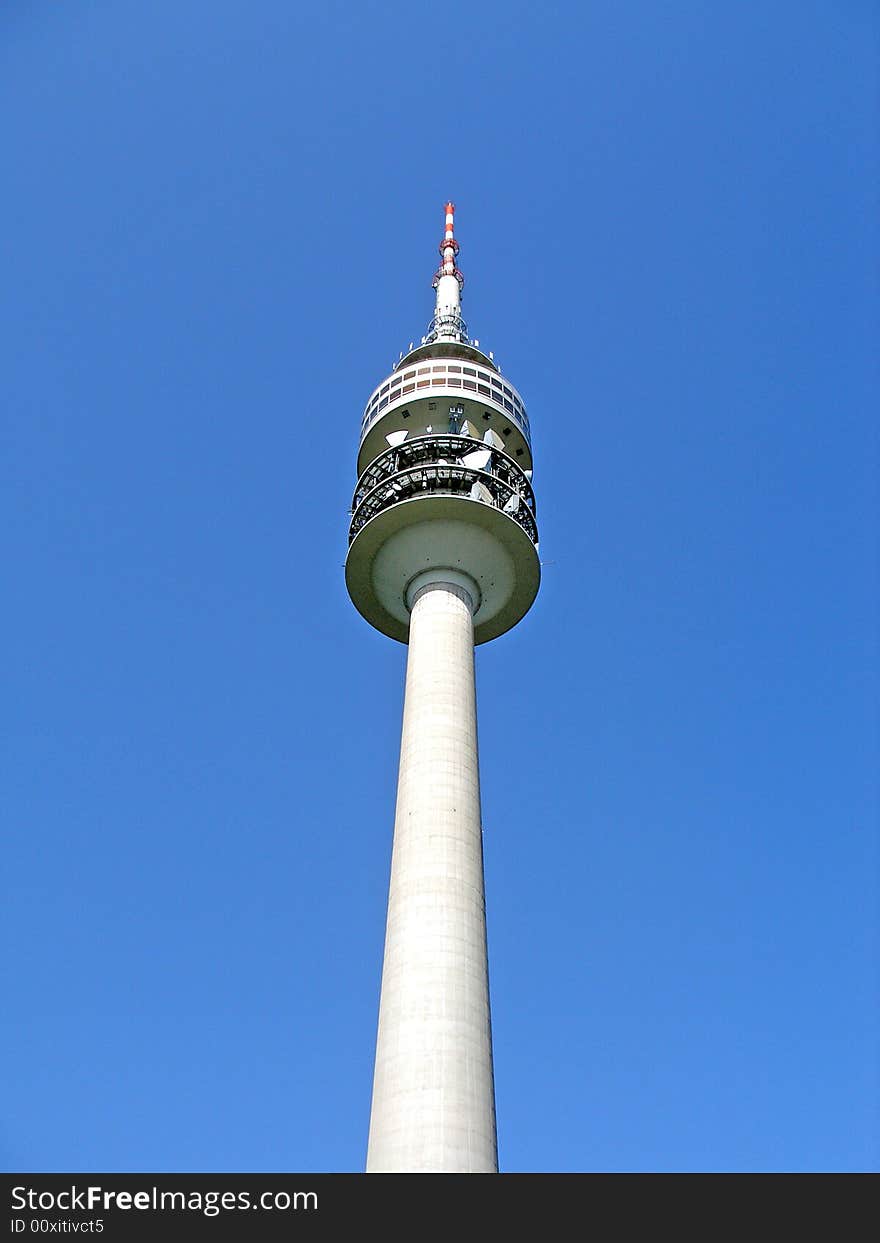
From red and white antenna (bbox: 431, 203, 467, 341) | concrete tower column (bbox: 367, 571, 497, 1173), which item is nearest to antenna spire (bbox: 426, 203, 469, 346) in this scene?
red and white antenna (bbox: 431, 203, 467, 341)

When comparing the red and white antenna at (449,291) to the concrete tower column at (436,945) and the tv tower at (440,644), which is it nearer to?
the tv tower at (440,644)

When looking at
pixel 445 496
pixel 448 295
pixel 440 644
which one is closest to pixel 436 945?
pixel 440 644

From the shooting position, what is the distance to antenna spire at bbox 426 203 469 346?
63.8 m

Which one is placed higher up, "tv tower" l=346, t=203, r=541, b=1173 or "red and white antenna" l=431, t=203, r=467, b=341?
"red and white antenna" l=431, t=203, r=467, b=341

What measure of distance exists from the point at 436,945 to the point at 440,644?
14.1m

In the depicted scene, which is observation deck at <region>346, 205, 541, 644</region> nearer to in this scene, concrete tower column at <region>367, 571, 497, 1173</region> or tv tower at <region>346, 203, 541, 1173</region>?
tv tower at <region>346, 203, 541, 1173</region>

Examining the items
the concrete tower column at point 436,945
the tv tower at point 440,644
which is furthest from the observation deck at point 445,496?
the concrete tower column at point 436,945

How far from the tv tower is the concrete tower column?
0.20 feet

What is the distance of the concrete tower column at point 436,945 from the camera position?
3328 centimetres

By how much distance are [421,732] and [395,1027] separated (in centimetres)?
1205

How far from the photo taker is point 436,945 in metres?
36.9
